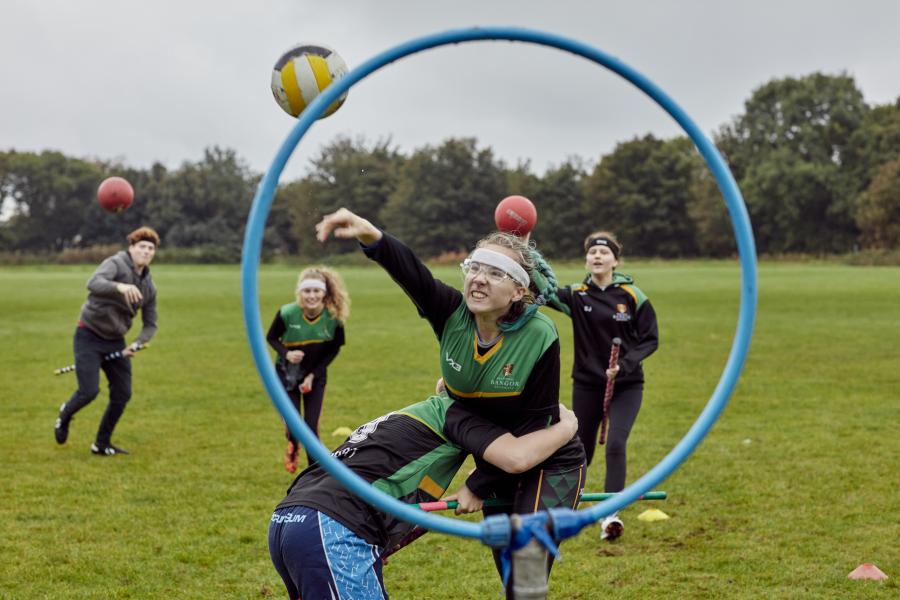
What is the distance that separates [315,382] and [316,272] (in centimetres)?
123

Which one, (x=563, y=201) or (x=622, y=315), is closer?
(x=622, y=315)

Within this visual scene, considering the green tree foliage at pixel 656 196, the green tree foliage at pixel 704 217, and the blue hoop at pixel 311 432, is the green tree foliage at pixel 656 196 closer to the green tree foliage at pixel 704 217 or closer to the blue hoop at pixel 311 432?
the green tree foliage at pixel 704 217

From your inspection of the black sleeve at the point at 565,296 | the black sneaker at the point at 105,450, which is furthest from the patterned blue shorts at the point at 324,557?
the black sneaker at the point at 105,450

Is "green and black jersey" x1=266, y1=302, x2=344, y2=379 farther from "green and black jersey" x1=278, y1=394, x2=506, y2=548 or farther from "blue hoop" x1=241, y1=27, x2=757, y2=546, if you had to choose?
"blue hoop" x1=241, y1=27, x2=757, y2=546

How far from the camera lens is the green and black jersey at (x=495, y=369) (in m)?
4.33

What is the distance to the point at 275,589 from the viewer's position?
270 inches

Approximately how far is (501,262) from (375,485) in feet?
3.75

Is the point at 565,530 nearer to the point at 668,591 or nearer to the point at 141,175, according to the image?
the point at 668,591

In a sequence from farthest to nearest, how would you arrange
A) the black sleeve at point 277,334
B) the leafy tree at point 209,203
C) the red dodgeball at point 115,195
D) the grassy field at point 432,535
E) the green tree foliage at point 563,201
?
the leafy tree at point 209,203 < the green tree foliage at point 563,201 < the red dodgeball at point 115,195 < the black sleeve at point 277,334 < the grassy field at point 432,535

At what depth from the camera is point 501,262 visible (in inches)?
169

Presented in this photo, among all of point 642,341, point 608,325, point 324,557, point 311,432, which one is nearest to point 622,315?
point 608,325

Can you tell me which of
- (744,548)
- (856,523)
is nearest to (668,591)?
(744,548)

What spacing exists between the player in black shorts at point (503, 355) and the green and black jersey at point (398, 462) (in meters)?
0.12

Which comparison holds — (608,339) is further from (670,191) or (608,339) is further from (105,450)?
(670,191)
